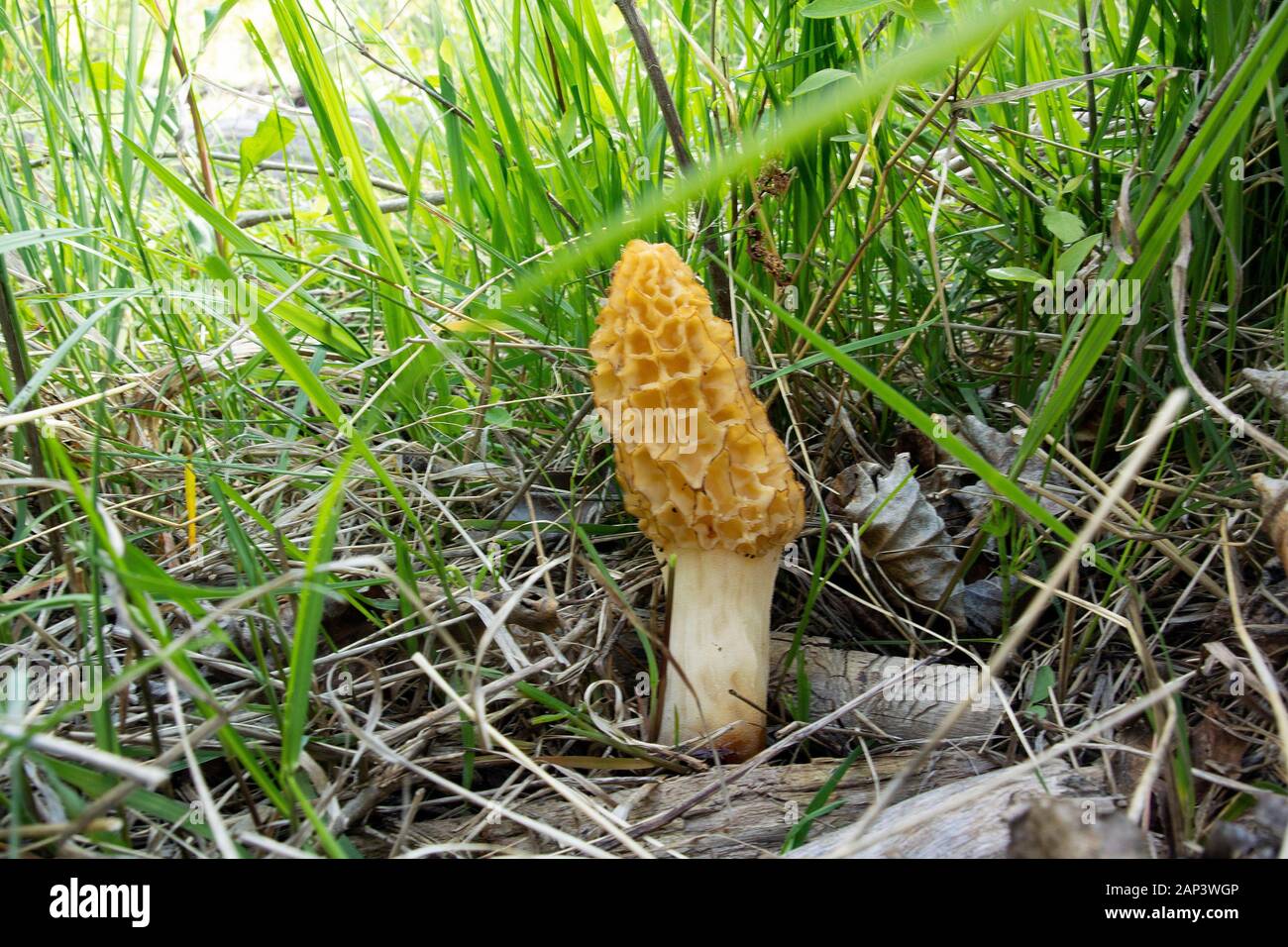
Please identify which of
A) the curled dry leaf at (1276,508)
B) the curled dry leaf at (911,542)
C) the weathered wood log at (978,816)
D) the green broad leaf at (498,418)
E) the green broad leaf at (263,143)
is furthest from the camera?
the green broad leaf at (263,143)

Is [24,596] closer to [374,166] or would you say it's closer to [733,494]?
[733,494]

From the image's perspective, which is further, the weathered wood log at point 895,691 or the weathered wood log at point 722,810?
the weathered wood log at point 895,691

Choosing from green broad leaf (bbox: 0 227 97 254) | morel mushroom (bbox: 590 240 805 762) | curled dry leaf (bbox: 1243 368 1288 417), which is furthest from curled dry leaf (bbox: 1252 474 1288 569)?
green broad leaf (bbox: 0 227 97 254)

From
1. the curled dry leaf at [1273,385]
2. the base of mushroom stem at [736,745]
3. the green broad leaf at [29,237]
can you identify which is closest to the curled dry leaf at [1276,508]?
the curled dry leaf at [1273,385]

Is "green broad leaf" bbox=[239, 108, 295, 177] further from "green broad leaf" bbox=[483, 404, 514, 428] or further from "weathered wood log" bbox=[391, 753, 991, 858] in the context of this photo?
"weathered wood log" bbox=[391, 753, 991, 858]

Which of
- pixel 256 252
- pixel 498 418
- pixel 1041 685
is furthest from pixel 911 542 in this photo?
pixel 256 252

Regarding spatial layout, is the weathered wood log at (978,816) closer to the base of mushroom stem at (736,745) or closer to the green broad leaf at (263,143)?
the base of mushroom stem at (736,745)
